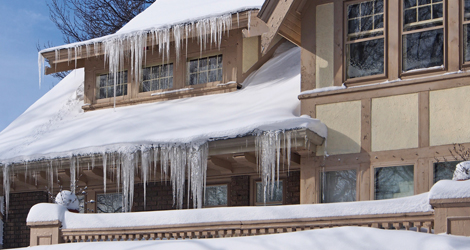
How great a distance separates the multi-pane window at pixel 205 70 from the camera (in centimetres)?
1319

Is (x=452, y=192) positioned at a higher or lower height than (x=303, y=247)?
higher

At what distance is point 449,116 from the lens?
31.5ft

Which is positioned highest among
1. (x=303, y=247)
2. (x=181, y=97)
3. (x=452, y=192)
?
(x=181, y=97)

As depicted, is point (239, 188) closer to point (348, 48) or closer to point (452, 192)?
point (348, 48)

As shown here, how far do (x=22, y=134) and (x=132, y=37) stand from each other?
3175mm

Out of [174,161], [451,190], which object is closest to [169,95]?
[174,161]

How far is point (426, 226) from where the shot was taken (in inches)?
275

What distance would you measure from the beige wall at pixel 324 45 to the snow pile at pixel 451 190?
406cm

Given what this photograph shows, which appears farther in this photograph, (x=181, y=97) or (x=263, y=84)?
(x=181, y=97)

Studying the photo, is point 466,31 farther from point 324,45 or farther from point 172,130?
point 172,130

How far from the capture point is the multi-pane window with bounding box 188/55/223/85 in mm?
13188

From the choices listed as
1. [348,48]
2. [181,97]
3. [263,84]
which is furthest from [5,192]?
[348,48]

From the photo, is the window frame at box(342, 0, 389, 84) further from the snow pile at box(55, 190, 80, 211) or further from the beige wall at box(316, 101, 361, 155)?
the snow pile at box(55, 190, 80, 211)

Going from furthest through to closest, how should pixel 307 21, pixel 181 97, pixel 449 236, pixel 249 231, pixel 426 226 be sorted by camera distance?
pixel 181 97
pixel 307 21
pixel 249 231
pixel 426 226
pixel 449 236
